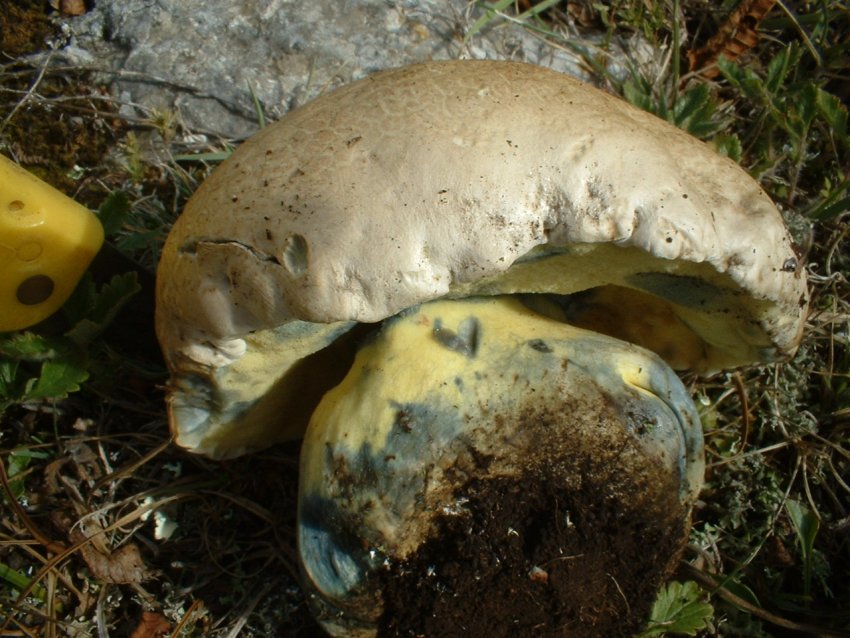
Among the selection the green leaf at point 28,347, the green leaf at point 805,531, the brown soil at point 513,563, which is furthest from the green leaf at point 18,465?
the green leaf at point 805,531

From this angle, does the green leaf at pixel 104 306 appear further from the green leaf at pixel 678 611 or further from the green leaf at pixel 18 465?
the green leaf at pixel 678 611

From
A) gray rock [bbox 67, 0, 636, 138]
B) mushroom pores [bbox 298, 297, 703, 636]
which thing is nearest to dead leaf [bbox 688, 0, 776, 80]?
gray rock [bbox 67, 0, 636, 138]

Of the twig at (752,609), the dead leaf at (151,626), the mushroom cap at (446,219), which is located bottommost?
the dead leaf at (151,626)

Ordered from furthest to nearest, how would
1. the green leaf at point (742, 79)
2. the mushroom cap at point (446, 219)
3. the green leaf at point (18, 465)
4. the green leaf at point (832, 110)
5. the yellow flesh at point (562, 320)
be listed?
1. the green leaf at point (742, 79)
2. the green leaf at point (832, 110)
3. the green leaf at point (18, 465)
4. the yellow flesh at point (562, 320)
5. the mushroom cap at point (446, 219)

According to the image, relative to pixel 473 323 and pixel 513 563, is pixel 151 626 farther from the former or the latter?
pixel 473 323

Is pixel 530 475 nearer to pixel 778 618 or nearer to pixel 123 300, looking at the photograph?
pixel 778 618

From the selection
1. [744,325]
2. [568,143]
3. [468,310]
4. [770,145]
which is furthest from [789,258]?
[770,145]

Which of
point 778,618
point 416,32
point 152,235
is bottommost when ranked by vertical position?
point 778,618
